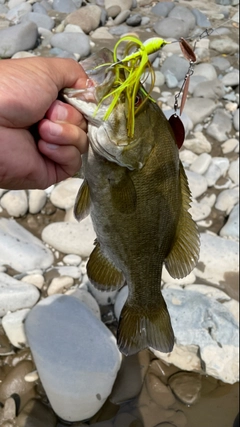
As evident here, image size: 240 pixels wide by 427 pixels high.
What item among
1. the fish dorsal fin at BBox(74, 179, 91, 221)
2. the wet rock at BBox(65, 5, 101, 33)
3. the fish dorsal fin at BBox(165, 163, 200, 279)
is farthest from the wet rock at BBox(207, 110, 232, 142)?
the fish dorsal fin at BBox(74, 179, 91, 221)

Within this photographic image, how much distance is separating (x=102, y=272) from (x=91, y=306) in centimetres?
137

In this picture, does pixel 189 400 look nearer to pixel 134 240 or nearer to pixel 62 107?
pixel 134 240

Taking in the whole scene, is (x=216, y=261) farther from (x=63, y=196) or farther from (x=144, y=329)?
(x=144, y=329)

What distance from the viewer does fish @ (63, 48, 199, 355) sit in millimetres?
1312

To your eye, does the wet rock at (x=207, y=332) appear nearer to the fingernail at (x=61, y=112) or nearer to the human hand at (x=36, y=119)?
the human hand at (x=36, y=119)

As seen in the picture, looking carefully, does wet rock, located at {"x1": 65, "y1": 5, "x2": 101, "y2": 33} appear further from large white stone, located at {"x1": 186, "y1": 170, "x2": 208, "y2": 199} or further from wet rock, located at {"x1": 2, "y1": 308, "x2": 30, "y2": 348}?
large white stone, located at {"x1": 186, "y1": 170, "x2": 208, "y2": 199}

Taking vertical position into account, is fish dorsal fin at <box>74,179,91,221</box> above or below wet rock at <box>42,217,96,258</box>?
above

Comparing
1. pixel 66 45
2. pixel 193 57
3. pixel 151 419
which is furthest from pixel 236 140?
pixel 193 57

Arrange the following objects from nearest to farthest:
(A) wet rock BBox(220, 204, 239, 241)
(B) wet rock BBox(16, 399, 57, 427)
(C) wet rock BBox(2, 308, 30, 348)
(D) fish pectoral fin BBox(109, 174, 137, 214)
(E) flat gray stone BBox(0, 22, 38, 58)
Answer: (D) fish pectoral fin BBox(109, 174, 137, 214) → (E) flat gray stone BBox(0, 22, 38, 58) → (B) wet rock BBox(16, 399, 57, 427) → (C) wet rock BBox(2, 308, 30, 348) → (A) wet rock BBox(220, 204, 239, 241)

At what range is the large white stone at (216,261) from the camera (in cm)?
351

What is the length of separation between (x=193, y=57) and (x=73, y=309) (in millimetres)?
1724

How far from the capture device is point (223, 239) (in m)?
3.65

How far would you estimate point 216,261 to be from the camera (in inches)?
139

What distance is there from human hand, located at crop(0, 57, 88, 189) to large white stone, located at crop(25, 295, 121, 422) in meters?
1.29
